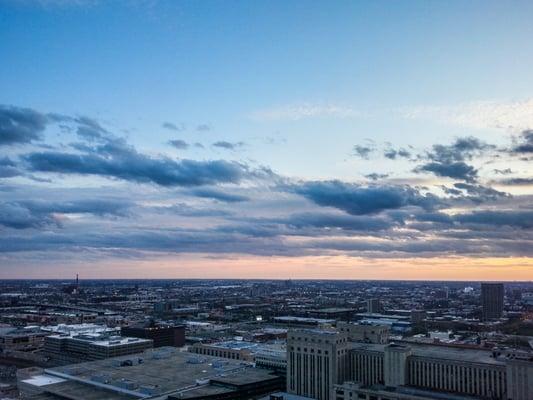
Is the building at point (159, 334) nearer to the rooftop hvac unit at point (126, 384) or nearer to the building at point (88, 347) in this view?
the building at point (88, 347)

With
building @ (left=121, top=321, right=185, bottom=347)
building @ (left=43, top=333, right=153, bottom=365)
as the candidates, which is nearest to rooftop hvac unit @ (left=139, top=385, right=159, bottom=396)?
building @ (left=43, top=333, right=153, bottom=365)

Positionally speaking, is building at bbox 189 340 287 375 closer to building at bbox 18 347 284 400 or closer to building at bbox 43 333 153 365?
building at bbox 18 347 284 400

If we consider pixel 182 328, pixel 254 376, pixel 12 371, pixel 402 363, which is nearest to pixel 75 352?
pixel 12 371

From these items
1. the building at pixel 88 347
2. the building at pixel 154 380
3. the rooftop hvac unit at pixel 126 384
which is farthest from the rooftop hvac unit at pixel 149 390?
the building at pixel 88 347

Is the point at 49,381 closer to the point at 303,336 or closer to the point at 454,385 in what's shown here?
the point at 303,336

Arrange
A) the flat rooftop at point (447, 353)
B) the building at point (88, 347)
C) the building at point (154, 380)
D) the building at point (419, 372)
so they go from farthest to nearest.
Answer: the building at point (88, 347) < the building at point (154, 380) < the flat rooftop at point (447, 353) < the building at point (419, 372)

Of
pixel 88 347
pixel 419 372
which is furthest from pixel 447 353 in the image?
pixel 88 347
